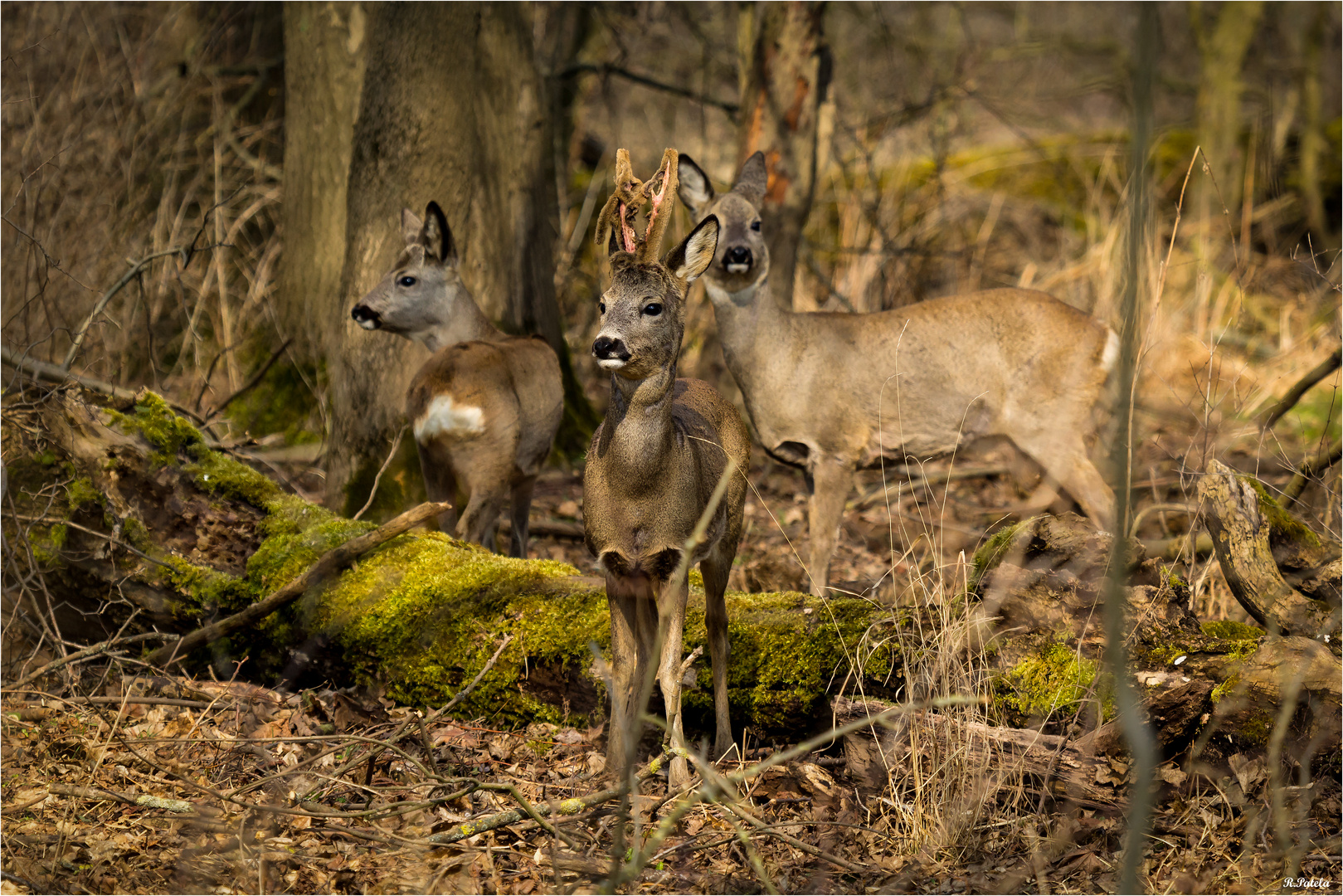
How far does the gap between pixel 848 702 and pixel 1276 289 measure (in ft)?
34.5

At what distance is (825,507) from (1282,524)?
2731 millimetres

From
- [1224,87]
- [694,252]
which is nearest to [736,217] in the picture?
[694,252]

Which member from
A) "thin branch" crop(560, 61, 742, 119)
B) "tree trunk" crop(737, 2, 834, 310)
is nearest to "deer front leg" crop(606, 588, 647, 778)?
"tree trunk" crop(737, 2, 834, 310)

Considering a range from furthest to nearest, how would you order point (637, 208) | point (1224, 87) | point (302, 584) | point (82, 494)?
point (1224, 87)
point (82, 494)
point (302, 584)
point (637, 208)

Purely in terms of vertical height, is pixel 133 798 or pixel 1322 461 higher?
pixel 1322 461

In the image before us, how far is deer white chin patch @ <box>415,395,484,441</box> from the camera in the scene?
5988mm

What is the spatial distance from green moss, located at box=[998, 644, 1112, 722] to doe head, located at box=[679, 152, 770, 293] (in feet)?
11.2

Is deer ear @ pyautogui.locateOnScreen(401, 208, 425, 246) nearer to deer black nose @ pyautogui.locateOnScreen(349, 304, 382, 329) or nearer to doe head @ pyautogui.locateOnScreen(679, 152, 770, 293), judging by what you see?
deer black nose @ pyautogui.locateOnScreen(349, 304, 382, 329)

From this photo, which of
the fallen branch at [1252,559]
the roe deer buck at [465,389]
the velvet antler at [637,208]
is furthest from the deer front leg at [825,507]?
the velvet antler at [637,208]

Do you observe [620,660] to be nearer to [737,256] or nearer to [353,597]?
[353,597]

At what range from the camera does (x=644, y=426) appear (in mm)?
3850

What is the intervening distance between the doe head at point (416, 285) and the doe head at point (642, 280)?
2.86 m

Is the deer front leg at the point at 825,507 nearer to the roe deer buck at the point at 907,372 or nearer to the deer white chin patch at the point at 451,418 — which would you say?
the roe deer buck at the point at 907,372

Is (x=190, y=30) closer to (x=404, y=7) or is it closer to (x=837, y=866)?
(x=404, y=7)
